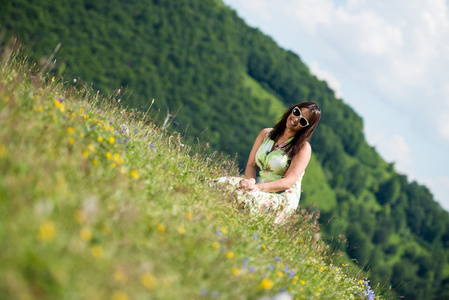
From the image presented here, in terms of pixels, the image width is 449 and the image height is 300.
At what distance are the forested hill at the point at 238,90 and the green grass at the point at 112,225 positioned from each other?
77.7m

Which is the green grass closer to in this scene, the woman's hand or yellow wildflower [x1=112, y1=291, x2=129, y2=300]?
yellow wildflower [x1=112, y1=291, x2=129, y2=300]

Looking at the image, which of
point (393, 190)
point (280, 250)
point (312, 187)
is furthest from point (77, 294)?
point (393, 190)

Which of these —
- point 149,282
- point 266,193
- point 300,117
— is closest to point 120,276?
point 149,282

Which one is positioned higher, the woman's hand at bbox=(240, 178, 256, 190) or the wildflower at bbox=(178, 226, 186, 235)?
the wildflower at bbox=(178, 226, 186, 235)

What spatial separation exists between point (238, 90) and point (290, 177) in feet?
409

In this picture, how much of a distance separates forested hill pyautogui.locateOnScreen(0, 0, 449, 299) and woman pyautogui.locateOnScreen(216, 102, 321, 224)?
2979 inches

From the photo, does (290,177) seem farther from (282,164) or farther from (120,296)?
(120,296)

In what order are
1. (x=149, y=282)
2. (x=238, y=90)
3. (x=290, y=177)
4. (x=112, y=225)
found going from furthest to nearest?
(x=238, y=90)
(x=290, y=177)
(x=112, y=225)
(x=149, y=282)

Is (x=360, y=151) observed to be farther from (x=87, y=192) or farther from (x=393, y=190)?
(x=87, y=192)

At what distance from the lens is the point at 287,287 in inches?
132

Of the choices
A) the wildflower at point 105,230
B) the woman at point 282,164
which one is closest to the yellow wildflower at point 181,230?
the wildflower at point 105,230

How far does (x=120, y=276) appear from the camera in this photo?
2.06 m

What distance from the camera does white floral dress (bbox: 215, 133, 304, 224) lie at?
5.28 m

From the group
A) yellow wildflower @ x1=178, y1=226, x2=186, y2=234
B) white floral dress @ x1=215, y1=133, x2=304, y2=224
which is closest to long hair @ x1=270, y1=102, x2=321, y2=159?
white floral dress @ x1=215, y1=133, x2=304, y2=224
